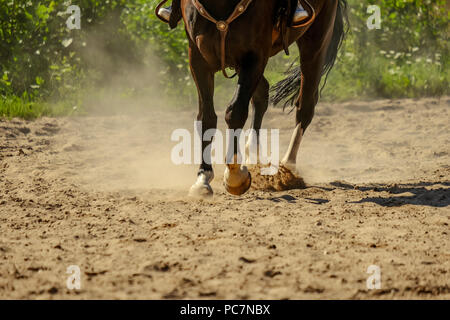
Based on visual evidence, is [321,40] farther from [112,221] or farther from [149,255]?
[149,255]

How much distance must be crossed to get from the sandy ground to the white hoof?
0.09 meters

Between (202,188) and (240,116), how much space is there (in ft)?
2.18

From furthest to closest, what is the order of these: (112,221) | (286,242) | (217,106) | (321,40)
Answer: (217,106) < (321,40) < (112,221) < (286,242)

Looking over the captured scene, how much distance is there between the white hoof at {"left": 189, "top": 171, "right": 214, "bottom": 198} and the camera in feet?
15.7

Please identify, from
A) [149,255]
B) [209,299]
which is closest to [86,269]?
[149,255]

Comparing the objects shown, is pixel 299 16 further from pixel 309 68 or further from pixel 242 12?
pixel 309 68

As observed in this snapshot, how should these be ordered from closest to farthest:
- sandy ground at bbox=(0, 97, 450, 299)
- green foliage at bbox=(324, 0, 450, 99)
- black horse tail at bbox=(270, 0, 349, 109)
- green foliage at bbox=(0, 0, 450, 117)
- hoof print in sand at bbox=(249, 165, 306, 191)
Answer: sandy ground at bbox=(0, 97, 450, 299)
hoof print in sand at bbox=(249, 165, 306, 191)
black horse tail at bbox=(270, 0, 349, 109)
green foliage at bbox=(0, 0, 450, 117)
green foliage at bbox=(324, 0, 450, 99)

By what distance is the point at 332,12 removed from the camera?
5566 millimetres

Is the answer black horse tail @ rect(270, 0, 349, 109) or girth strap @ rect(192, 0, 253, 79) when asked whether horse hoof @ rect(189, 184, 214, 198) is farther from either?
black horse tail @ rect(270, 0, 349, 109)

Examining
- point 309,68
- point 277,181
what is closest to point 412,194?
point 277,181

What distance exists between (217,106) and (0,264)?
5794mm

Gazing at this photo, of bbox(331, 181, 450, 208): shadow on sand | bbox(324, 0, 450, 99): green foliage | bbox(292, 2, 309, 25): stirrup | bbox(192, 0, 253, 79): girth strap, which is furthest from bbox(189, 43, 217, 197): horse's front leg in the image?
bbox(324, 0, 450, 99): green foliage

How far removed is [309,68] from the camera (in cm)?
565
